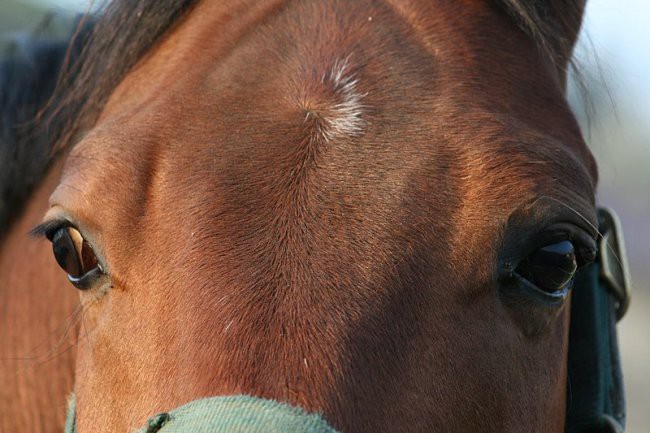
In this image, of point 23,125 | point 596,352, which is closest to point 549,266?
point 596,352

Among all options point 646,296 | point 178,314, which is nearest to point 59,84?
point 178,314

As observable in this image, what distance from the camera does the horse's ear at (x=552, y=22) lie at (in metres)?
2.46

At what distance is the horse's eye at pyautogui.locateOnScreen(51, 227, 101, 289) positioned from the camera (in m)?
2.20

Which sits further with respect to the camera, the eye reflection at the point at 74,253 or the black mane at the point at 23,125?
the black mane at the point at 23,125

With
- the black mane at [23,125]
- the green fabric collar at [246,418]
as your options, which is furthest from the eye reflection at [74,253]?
the black mane at [23,125]

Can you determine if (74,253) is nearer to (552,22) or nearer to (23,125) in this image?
(23,125)

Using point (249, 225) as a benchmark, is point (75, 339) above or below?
below

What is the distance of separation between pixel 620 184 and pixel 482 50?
23.7m

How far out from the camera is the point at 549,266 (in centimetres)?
210

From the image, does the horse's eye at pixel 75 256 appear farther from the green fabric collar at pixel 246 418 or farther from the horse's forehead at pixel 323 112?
the green fabric collar at pixel 246 418

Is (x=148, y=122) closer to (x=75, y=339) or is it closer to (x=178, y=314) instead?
(x=178, y=314)

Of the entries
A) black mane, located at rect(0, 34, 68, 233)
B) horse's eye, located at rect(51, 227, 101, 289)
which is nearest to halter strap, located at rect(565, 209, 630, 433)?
horse's eye, located at rect(51, 227, 101, 289)

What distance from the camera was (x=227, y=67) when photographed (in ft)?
7.68

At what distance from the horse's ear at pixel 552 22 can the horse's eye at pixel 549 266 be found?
65cm
